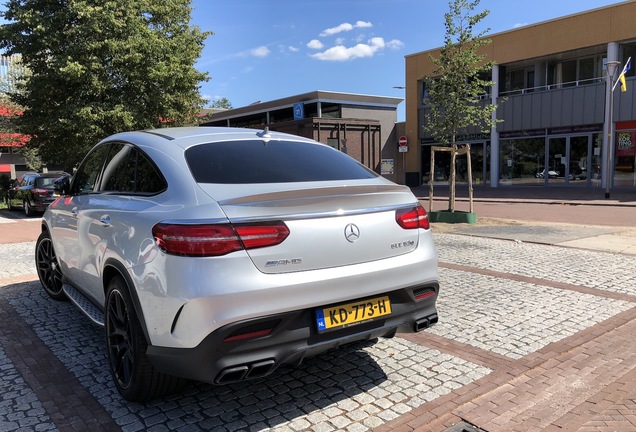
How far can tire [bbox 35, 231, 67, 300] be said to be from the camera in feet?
16.9

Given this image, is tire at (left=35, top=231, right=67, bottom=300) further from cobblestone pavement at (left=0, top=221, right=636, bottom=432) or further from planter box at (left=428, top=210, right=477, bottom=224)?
planter box at (left=428, top=210, right=477, bottom=224)

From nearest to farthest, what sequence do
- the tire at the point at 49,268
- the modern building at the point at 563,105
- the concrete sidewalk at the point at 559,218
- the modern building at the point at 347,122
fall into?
1. the tire at the point at 49,268
2. the concrete sidewalk at the point at 559,218
3. the modern building at the point at 563,105
4. the modern building at the point at 347,122

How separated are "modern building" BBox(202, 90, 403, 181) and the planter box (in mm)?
19548

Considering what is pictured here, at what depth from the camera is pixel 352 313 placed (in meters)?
2.82

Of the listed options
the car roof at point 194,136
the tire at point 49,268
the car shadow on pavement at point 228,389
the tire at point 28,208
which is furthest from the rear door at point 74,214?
the tire at point 28,208

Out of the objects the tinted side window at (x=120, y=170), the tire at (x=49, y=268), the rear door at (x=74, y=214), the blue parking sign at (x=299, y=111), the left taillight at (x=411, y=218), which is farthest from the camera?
the blue parking sign at (x=299, y=111)

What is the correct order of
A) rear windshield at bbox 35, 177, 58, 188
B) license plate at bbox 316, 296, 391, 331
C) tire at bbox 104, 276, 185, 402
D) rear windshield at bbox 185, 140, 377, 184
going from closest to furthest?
license plate at bbox 316, 296, 391, 331
tire at bbox 104, 276, 185, 402
rear windshield at bbox 185, 140, 377, 184
rear windshield at bbox 35, 177, 58, 188

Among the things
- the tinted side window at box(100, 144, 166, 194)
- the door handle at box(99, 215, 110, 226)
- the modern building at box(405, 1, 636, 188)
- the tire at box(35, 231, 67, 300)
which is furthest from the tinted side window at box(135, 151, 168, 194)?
the modern building at box(405, 1, 636, 188)

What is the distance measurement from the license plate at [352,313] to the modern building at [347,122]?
29.1 m

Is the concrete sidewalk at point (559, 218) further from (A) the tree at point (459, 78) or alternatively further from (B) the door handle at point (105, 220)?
(B) the door handle at point (105, 220)

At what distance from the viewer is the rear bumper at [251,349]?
2469 millimetres

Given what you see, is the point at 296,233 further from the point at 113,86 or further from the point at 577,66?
the point at 577,66

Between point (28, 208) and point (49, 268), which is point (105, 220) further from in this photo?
point (28, 208)

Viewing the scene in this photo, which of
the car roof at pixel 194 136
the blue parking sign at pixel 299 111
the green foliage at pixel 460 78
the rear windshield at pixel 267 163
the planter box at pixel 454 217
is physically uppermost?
the blue parking sign at pixel 299 111
